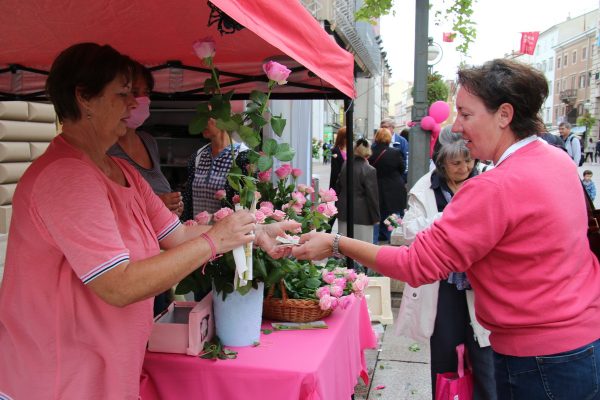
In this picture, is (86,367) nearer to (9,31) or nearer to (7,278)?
(7,278)

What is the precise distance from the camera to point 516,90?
1.72 m

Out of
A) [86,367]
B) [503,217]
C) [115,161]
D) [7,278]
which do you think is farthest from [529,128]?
[7,278]

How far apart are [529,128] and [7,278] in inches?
66.4

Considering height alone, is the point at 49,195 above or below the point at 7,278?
above

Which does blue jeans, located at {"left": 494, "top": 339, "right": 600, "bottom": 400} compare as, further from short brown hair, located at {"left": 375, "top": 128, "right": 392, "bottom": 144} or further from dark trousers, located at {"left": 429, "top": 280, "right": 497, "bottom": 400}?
short brown hair, located at {"left": 375, "top": 128, "right": 392, "bottom": 144}

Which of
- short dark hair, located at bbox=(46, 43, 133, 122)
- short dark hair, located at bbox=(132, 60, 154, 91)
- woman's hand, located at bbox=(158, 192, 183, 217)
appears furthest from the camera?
woman's hand, located at bbox=(158, 192, 183, 217)

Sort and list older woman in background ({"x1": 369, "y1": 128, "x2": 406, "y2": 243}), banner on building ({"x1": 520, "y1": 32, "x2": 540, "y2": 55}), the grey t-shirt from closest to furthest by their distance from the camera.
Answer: the grey t-shirt
older woman in background ({"x1": 369, "y1": 128, "x2": 406, "y2": 243})
banner on building ({"x1": 520, "y1": 32, "x2": 540, "y2": 55})

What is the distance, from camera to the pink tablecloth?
1926mm

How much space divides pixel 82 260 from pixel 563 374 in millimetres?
1482

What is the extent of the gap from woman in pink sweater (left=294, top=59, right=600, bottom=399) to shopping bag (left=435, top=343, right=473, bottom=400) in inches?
46.6

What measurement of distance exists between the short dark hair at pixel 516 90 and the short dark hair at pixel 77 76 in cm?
120

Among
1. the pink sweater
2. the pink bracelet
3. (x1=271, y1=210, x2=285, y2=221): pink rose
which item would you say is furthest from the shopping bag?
the pink bracelet

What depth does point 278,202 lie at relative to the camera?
8.11 ft

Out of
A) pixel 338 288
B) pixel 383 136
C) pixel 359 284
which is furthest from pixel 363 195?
pixel 338 288
